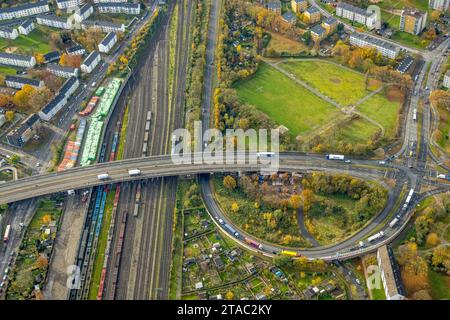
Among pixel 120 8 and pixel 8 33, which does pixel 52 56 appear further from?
pixel 120 8

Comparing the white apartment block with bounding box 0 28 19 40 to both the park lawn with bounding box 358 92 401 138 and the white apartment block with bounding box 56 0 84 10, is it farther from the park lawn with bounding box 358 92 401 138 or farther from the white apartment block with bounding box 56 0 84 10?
the park lawn with bounding box 358 92 401 138

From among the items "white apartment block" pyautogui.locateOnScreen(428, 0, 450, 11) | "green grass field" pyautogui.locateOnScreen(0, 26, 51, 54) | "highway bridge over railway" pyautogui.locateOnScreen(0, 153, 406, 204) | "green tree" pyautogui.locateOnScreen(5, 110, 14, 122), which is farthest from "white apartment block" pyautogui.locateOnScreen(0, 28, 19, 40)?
"white apartment block" pyautogui.locateOnScreen(428, 0, 450, 11)

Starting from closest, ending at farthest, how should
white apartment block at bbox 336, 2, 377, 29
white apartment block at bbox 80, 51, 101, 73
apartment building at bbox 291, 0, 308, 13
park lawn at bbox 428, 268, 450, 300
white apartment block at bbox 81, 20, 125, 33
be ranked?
park lawn at bbox 428, 268, 450, 300
white apartment block at bbox 80, 51, 101, 73
white apartment block at bbox 81, 20, 125, 33
white apartment block at bbox 336, 2, 377, 29
apartment building at bbox 291, 0, 308, 13

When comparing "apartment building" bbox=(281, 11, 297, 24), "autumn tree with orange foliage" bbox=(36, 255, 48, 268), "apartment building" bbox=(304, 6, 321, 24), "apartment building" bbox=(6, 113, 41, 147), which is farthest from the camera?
"apartment building" bbox=(304, 6, 321, 24)

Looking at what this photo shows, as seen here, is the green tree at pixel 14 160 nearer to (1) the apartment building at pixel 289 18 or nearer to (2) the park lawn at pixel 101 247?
(2) the park lawn at pixel 101 247

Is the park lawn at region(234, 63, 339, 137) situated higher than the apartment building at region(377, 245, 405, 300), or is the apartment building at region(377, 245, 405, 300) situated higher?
the park lawn at region(234, 63, 339, 137)

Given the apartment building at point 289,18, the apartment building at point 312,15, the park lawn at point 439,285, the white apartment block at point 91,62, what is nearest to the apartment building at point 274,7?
the apartment building at point 289,18

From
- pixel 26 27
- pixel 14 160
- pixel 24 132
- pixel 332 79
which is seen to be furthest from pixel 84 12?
pixel 332 79
